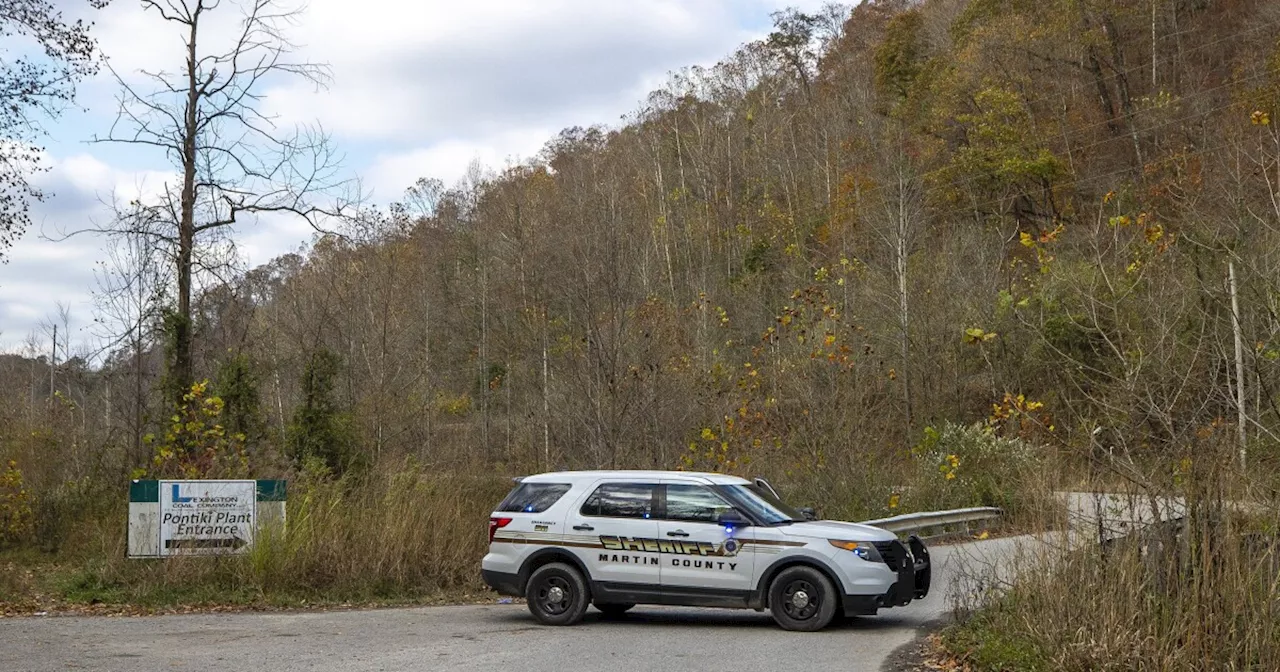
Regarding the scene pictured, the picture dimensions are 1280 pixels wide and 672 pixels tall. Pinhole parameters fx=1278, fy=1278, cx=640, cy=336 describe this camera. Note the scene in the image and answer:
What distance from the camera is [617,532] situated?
1511cm

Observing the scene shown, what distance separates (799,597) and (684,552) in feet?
4.64

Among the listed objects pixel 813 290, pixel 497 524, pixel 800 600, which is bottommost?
pixel 800 600

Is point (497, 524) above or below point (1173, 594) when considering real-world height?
above

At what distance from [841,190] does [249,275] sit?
34894 mm

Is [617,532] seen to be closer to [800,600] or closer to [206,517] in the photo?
[800,600]

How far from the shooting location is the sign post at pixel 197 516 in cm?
1838

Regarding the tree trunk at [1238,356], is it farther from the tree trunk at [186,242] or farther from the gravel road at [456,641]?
the tree trunk at [186,242]

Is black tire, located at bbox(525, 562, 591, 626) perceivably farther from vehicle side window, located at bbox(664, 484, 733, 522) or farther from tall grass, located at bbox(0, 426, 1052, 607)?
tall grass, located at bbox(0, 426, 1052, 607)

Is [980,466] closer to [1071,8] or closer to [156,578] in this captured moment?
[156,578]

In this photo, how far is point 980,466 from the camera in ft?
98.2

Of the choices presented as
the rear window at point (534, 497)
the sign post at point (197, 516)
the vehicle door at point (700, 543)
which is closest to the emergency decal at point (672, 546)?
the vehicle door at point (700, 543)

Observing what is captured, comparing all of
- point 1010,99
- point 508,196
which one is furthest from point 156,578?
point 508,196

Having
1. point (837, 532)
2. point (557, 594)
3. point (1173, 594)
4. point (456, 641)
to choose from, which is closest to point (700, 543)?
point (837, 532)

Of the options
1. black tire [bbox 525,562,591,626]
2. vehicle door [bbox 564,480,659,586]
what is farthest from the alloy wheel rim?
black tire [bbox 525,562,591,626]
